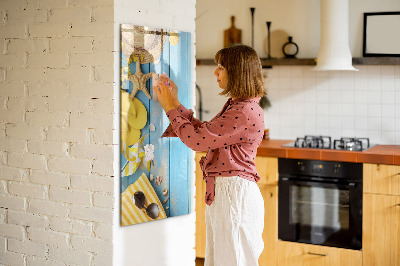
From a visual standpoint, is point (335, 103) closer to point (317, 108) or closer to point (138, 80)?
point (317, 108)

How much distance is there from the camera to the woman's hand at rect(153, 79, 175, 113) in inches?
108

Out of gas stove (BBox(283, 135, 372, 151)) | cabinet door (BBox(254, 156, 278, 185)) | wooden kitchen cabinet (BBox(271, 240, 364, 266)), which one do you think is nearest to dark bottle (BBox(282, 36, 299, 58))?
gas stove (BBox(283, 135, 372, 151))

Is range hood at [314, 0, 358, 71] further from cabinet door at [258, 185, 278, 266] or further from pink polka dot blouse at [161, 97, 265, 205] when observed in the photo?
pink polka dot blouse at [161, 97, 265, 205]

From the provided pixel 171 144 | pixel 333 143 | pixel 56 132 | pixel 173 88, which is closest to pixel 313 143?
pixel 333 143

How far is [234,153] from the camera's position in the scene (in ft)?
8.61

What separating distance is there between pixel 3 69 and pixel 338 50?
237 centimetres

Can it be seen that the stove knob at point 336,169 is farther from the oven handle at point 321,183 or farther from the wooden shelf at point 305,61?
the wooden shelf at point 305,61

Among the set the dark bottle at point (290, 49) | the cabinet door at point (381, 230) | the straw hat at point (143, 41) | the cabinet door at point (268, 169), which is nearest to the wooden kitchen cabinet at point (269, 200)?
the cabinet door at point (268, 169)

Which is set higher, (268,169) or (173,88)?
(173,88)

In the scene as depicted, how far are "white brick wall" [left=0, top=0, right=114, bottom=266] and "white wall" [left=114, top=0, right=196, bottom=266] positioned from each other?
0.14ft

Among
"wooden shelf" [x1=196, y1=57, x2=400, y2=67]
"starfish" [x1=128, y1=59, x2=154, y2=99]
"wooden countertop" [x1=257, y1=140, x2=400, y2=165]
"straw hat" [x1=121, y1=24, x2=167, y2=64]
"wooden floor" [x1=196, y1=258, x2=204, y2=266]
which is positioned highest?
"wooden shelf" [x1=196, y1=57, x2=400, y2=67]

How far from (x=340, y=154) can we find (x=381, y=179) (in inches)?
12.2

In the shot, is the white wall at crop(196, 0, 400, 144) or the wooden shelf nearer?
the wooden shelf

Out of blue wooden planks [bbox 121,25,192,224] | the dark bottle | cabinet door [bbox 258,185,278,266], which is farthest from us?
the dark bottle
